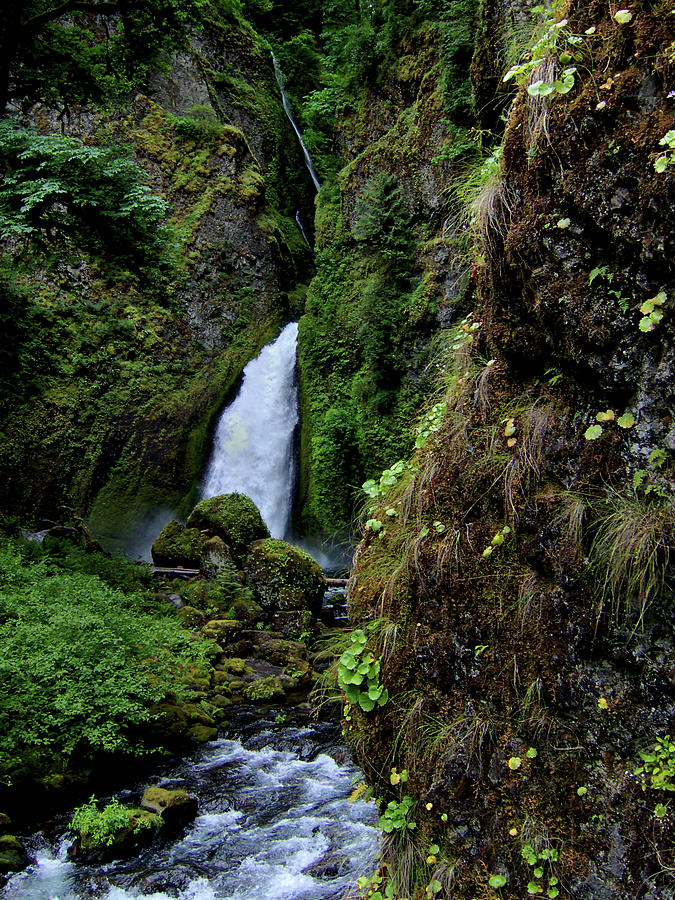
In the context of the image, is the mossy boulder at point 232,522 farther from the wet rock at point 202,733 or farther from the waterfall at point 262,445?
the wet rock at point 202,733

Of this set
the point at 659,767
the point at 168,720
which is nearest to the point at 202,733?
the point at 168,720

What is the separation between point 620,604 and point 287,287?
66.8ft

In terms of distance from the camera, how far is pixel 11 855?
432 centimetres

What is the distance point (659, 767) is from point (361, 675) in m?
1.42

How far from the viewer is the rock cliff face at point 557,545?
86.7 inches

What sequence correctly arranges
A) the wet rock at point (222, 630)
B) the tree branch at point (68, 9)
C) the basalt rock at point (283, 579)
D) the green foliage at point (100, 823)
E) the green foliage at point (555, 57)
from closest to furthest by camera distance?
1. the green foliage at point (555, 57)
2. the green foliage at point (100, 823)
3. the tree branch at point (68, 9)
4. the wet rock at point (222, 630)
5. the basalt rock at point (283, 579)

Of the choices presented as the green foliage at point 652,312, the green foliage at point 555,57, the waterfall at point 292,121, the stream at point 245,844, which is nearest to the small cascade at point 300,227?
the waterfall at point 292,121

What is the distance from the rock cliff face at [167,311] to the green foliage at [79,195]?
603cm

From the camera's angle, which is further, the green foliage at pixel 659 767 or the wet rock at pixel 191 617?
the wet rock at pixel 191 617

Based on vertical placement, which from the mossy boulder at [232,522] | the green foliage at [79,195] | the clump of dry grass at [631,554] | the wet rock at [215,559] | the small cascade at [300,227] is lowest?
the wet rock at [215,559]

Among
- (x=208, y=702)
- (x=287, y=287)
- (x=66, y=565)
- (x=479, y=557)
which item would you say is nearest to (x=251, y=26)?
(x=287, y=287)

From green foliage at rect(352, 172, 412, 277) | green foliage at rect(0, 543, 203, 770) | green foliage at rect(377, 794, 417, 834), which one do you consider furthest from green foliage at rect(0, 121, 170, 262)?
green foliage at rect(352, 172, 412, 277)

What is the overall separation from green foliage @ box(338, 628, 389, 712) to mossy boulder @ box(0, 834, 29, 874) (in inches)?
121

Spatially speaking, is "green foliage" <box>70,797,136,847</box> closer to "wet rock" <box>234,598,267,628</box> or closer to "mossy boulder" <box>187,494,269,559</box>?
"wet rock" <box>234,598,267,628</box>
